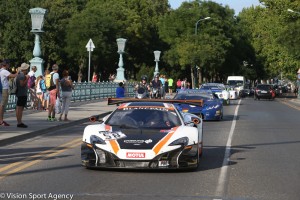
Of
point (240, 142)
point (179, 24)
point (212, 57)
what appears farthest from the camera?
point (179, 24)

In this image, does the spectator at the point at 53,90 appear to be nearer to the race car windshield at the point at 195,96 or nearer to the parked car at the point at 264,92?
the race car windshield at the point at 195,96

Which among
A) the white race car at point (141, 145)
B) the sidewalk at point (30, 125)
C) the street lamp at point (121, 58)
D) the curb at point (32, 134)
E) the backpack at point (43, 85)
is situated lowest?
the curb at point (32, 134)

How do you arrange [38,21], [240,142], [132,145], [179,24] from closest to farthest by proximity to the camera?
[132,145], [240,142], [38,21], [179,24]

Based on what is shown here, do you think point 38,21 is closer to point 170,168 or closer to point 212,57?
point 170,168

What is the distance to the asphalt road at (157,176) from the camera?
9250mm

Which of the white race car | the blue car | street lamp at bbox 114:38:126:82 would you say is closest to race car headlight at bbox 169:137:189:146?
the white race car

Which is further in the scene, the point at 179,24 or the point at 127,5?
the point at 127,5

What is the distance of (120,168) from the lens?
11.4m

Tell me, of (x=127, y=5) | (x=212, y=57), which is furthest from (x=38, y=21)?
(x=127, y=5)

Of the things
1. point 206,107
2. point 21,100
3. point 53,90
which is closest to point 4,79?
point 21,100

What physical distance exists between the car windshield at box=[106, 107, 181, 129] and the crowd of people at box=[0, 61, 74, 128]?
680 centimetres

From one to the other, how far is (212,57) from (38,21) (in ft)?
152

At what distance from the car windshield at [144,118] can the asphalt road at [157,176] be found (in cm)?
99

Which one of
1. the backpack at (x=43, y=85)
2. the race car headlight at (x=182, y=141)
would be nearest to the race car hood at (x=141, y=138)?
the race car headlight at (x=182, y=141)
